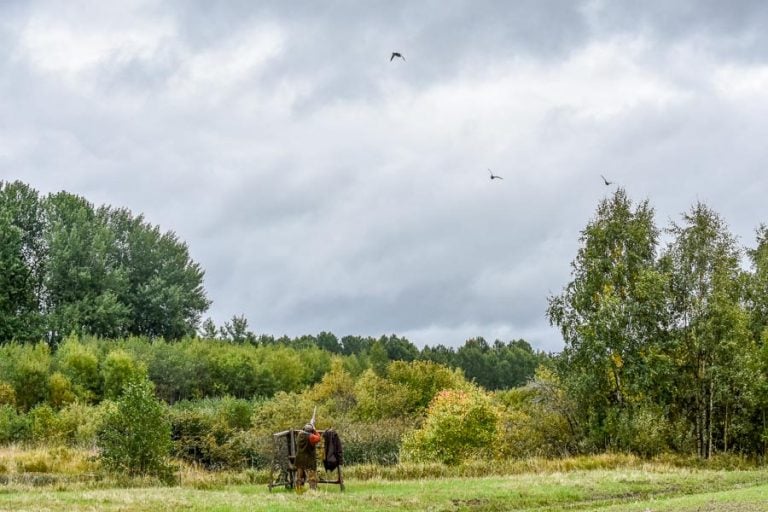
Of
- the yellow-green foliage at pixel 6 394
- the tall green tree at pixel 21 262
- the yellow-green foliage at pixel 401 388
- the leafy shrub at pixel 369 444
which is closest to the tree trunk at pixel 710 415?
the leafy shrub at pixel 369 444

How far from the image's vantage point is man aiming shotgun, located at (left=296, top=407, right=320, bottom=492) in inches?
1355

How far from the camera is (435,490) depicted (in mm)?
33531

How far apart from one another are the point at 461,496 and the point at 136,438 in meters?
16.3

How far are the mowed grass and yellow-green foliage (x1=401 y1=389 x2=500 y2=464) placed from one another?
17.3 m

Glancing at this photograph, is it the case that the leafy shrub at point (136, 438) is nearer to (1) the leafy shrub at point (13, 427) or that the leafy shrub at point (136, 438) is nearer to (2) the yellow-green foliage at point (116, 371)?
(1) the leafy shrub at point (13, 427)

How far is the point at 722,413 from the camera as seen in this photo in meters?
60.2

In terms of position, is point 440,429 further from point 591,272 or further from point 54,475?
point 54,475

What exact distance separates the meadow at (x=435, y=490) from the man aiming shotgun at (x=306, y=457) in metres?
0.62

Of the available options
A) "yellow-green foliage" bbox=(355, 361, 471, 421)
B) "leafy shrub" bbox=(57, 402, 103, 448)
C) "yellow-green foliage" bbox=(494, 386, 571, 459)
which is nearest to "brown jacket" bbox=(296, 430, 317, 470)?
"yellow-green foliage" bbox=(494, 386, 571, 459)

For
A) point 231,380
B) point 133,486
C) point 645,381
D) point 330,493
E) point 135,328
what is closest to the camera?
point 330,493

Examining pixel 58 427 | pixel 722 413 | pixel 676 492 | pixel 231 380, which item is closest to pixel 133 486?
pixel 676 492

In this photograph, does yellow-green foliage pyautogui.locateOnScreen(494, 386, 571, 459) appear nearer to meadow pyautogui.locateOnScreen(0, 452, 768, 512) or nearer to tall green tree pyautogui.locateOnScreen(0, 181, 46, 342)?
meadow pyautogui.locateOnScreen(0, 452, 768, 512)

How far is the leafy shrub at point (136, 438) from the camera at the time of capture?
39.6 metres

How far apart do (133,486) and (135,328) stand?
82796mm
